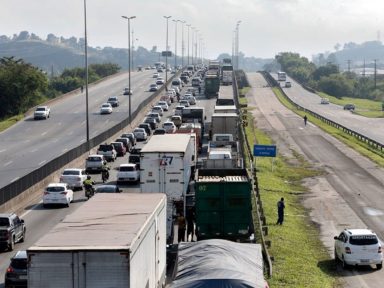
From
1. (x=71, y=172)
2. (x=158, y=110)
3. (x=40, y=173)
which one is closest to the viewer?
(x=40, y=173)

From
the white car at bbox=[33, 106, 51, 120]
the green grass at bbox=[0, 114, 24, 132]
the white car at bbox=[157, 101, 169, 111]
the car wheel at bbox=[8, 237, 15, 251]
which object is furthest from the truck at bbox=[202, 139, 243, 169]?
the white car at bbox=[157, 101, 169, 111]

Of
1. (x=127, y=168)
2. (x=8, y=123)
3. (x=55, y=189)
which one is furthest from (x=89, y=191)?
(x=8, y=123)

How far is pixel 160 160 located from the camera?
3572cm

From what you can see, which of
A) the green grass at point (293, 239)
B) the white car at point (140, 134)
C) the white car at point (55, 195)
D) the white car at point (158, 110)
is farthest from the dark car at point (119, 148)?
the white car at point (158, 110)

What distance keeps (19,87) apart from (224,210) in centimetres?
8650

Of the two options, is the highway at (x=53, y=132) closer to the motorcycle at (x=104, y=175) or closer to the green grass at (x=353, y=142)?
the motorcycle at (x=104, y=175)

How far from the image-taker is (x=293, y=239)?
3381 cm

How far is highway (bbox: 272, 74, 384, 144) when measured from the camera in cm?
10312

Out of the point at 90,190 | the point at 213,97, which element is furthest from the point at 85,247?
the point at 213,97

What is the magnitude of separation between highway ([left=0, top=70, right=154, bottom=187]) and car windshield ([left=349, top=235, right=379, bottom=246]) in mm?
25227

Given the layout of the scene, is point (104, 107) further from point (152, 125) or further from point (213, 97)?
point (213, 97)

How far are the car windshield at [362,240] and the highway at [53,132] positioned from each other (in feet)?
82.8

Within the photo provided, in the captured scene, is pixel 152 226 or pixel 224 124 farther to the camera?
pixel 224 124

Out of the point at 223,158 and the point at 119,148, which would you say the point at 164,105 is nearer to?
the point at 119,148
